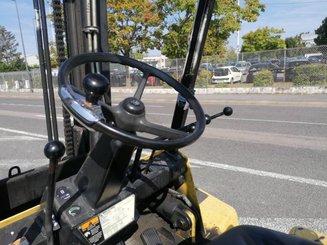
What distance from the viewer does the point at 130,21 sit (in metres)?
23.1

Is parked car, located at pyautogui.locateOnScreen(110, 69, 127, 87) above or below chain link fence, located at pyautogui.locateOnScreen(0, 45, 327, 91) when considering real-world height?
below

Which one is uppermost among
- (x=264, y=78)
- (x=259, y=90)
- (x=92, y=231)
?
(x=92, y=231)

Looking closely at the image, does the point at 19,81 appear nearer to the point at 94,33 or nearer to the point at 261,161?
the point at 261,161

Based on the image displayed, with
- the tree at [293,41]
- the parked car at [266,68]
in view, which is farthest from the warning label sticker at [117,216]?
the tree at [293,41]

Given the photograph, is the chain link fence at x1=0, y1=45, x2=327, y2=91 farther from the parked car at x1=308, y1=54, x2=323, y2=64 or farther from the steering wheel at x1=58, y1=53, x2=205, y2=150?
the steering wheel at x1=58, y1=53, x2=205, y2=150

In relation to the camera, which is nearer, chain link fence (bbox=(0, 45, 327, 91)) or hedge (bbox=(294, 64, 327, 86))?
hedge (bbox=(294, 64, 327, 86))

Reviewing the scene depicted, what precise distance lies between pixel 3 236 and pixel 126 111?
2.35 ft

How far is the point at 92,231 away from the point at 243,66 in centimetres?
1736

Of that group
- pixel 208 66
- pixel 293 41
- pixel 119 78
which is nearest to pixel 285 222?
pixel 208 66

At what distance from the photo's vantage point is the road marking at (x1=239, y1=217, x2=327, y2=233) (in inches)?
117

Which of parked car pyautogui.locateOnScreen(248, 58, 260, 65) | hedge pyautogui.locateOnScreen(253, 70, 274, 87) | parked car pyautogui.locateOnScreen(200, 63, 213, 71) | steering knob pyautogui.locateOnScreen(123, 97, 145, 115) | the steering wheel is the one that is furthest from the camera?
parked car pyautogui.locateOnScreen(200, 63, 213, 71)

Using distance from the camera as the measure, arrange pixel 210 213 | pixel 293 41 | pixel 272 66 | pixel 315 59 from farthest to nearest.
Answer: pixel 293 41 < pixel 272 66 < pixel 315 59 < pixel 210 213

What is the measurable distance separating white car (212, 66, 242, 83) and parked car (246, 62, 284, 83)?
778 millimetres

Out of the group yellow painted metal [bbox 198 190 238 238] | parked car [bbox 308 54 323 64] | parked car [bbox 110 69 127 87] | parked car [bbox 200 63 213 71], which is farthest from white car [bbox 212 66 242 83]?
yellow painted metal [bbox 198 190 238 238]
